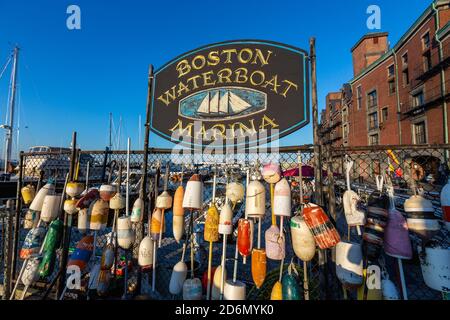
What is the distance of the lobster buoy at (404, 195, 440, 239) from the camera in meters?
2.17

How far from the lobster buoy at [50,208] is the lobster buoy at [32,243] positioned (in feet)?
0.77

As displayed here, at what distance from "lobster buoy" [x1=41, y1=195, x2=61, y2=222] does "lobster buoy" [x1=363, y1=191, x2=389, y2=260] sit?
424 cm

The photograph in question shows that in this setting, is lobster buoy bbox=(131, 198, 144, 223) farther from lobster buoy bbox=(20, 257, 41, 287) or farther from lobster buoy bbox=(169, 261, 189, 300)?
lobster buoy bbox=(20, 257, 41, 287)

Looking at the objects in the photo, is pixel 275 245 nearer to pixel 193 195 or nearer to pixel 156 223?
pixel 193 195

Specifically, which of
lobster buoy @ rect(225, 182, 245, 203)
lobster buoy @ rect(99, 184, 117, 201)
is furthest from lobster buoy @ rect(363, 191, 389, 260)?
lobster buoy @ rect(99, 184, 117, 201)

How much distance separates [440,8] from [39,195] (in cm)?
3037

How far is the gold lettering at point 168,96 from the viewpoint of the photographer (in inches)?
134

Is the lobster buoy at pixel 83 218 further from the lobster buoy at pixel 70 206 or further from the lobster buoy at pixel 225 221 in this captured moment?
the lobster buoy at pixel 225 221

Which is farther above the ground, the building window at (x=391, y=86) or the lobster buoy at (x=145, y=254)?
the building window at (x=391, y=86)

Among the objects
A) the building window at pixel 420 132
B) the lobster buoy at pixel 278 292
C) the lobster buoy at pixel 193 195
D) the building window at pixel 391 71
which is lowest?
the lobster buoy at pixel 278 292

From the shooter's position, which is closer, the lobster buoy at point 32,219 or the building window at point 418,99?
the lobster buoy at point 32,219

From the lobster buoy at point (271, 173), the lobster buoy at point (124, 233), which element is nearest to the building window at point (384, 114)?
the lobster buoy at point (271, 173)

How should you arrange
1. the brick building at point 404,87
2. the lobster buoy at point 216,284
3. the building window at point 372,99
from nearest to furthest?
the lobster buoy at point 216,284, the brick building at point 404,87, the building window at point 372,99
